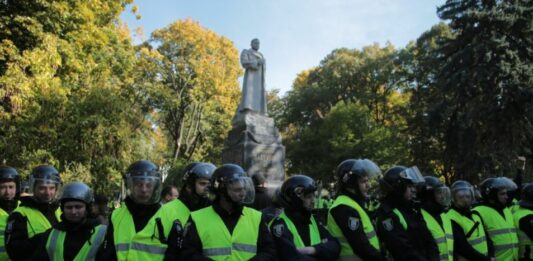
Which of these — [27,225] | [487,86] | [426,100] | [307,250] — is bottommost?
[307,250]

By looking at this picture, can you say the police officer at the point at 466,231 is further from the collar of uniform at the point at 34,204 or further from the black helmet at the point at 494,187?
the collar of uniform at the point at 34,204

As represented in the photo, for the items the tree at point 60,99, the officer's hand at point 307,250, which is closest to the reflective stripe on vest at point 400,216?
the officer's hand at point 307,250

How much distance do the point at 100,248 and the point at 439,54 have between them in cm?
2616

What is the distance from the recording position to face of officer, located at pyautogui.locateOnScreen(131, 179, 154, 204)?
503 centimetres

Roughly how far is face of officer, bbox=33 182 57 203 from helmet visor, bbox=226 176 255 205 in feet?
7.63

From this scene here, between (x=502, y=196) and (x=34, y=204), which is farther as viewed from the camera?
(x=502, y=196)

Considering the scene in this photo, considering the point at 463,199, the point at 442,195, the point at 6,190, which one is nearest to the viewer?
the point at 442,195

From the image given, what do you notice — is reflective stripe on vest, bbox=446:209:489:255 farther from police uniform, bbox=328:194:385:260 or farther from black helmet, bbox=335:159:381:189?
police uniform, bbox=328:194:385:260

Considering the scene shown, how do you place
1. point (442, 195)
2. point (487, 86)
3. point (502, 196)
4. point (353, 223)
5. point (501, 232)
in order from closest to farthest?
point (353, 223), point (442, 195), point (501, 232), point (502, 196), point (487, 86)

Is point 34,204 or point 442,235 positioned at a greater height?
point 34,204

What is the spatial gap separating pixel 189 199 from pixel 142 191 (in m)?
0.56

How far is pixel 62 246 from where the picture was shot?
16.7 ft

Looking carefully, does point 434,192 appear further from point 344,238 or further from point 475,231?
point 344,238

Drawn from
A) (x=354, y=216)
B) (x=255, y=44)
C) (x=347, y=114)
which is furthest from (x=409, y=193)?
(x=347, y=114)
